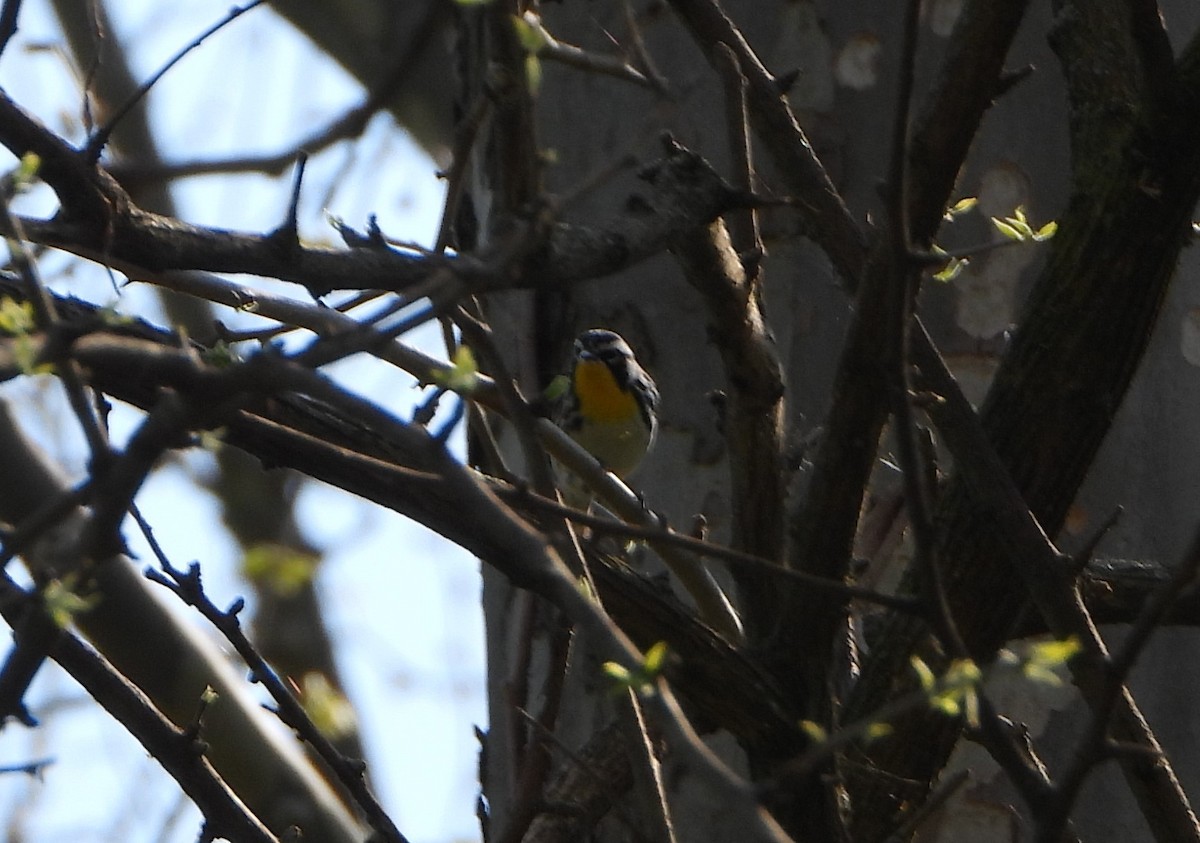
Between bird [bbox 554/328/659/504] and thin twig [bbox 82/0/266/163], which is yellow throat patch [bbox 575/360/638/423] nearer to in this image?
bird [bbox 554/328/659/504]

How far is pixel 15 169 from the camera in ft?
5.34

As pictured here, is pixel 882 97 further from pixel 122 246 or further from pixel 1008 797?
pixel 122 246

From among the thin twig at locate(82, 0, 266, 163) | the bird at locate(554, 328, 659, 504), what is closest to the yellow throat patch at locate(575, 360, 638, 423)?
the bird at locate(554, 328, 659, 504)

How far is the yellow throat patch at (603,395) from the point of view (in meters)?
4.54

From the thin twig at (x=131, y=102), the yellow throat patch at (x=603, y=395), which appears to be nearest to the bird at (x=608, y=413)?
the yellow throat patch at (x=603, y=395)

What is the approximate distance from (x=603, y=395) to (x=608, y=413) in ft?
0.21

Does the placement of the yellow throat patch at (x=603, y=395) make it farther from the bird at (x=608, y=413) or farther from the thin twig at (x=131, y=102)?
the thin twig at (x=131, y=102)

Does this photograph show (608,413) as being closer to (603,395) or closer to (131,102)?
(603,395)

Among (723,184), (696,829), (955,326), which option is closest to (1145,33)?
(723,184)

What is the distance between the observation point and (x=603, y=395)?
4.64 meters

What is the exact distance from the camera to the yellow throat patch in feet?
14.9

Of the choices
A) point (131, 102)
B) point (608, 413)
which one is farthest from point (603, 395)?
point (131, 102)

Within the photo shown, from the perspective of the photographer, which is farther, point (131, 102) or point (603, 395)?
point (603, 395)

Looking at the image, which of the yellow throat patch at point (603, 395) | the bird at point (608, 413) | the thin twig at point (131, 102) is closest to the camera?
the thin twig at point (131, 102)
